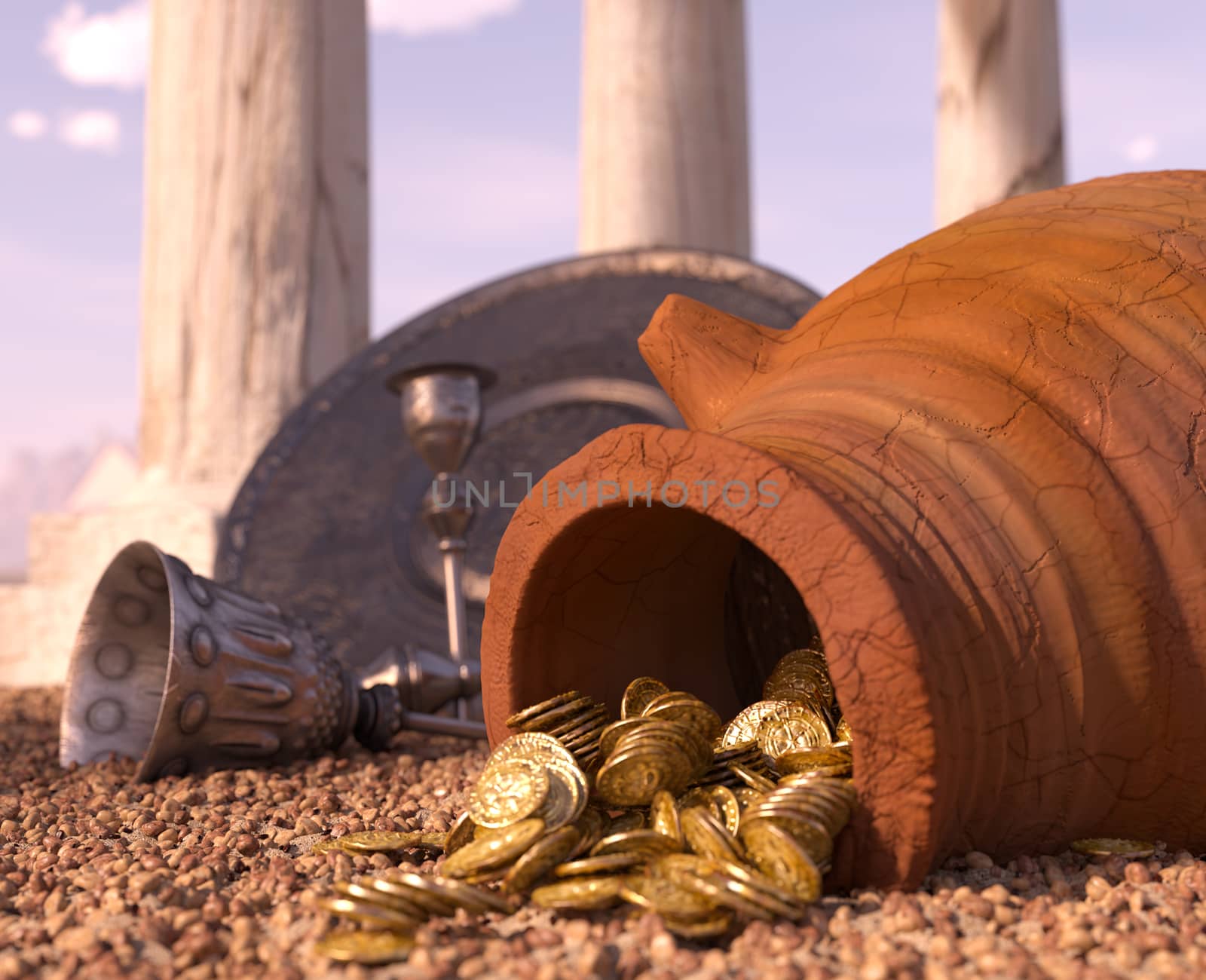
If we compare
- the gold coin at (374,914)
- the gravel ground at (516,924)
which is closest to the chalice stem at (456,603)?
the gravel ground at (516,924)

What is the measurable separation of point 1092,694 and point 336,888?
1.28m

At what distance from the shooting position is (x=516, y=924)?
67.6 inches

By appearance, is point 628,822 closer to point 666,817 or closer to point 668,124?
point 666,817

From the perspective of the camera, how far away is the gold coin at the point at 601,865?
1743 millimetres

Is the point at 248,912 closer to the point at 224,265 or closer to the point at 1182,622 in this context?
the point at 1182,622

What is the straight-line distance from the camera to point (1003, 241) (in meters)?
2.35

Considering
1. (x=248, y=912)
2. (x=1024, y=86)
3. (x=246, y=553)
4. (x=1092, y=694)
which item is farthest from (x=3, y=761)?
→ (x=1024, y=86)

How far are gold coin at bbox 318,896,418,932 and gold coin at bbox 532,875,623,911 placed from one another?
0.20m

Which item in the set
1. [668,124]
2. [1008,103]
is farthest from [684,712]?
[1008,103]

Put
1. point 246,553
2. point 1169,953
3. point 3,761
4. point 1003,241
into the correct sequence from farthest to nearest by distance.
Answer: point 246,553 → point 3,761 → point 1003,241 → point 1169,953

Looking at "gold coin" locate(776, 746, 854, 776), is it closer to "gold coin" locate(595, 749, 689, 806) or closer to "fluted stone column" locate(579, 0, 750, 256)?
"gold coin" locate(595, 749, 689, 806)

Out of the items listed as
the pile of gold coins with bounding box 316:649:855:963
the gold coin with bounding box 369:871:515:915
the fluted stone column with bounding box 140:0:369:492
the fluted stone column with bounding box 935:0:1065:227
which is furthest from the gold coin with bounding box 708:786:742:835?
the fluted stone column with bounding box 935:0:1065:227

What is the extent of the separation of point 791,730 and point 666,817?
0.42m

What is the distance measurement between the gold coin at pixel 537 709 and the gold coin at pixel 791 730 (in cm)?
38
